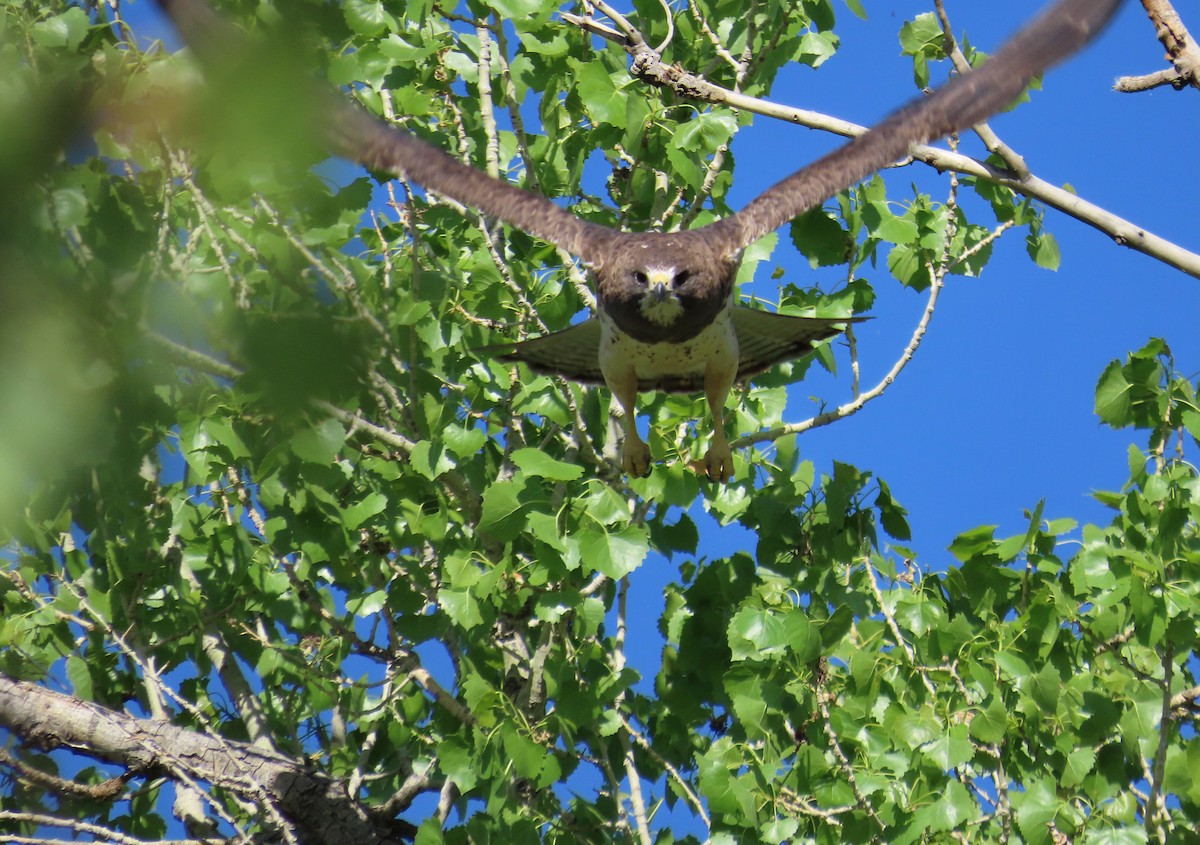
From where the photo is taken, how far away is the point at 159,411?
1455 millimetres

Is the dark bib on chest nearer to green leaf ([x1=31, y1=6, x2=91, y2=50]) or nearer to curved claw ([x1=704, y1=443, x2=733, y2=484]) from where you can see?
curved claw ([x1=704, y1=443, x2=733, y2=484])

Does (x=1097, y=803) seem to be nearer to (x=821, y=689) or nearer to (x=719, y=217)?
(x=821, y=689)

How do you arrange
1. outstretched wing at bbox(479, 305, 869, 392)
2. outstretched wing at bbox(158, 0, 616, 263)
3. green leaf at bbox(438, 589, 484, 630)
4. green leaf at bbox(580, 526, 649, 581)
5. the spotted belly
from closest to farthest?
green leaf at bbox(580, 526, 649, 581), green leaf at bbox(438, 589, 484, 630), outstretched wing at bbox(158, 0, 616, 263), the spotted belly, outstretched wing at bbox(479, 305, 869, 392)

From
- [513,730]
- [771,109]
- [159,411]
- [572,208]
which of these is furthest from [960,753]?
[159,411]

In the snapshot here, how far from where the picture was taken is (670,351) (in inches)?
220

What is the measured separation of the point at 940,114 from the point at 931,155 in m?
0.49

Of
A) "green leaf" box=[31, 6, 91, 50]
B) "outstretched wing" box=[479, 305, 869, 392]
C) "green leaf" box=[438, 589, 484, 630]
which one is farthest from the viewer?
"outstretched wing" box=[479, 305, 869, 392]

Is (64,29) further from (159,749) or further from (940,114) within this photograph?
(940,114)

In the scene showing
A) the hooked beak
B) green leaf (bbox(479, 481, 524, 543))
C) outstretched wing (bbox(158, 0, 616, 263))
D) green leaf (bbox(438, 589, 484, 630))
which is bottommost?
green leaf (bbox(438, 589, 484, 630))

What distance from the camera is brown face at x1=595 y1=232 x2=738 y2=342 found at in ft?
17.3

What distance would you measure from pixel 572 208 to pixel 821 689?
2806 millimetres

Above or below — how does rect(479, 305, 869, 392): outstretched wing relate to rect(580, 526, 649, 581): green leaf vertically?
above

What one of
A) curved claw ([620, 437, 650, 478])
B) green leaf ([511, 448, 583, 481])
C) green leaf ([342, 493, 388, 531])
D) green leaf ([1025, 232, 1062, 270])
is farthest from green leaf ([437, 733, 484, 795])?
green leaf ([1025, 232, 1062, 270])

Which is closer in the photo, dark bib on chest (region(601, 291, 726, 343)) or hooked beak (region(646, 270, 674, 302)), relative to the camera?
hooked beak (region(646, 270, 674, 302))
